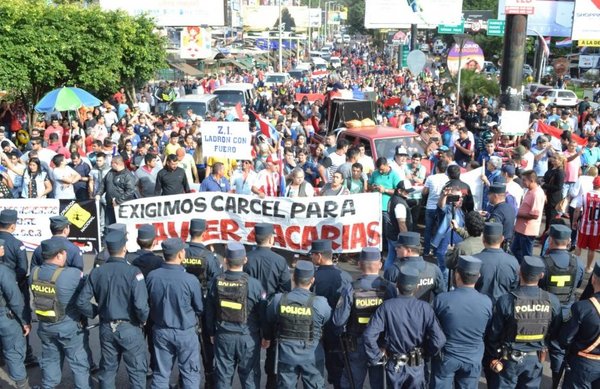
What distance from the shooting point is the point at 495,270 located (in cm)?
616

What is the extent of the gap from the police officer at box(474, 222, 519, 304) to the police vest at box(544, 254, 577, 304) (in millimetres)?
323

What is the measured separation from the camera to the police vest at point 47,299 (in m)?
5.95

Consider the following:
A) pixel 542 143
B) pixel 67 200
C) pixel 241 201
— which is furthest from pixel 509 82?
pixel 67 200

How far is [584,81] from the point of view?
164 ft

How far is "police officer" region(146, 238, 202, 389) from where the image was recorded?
5.84m

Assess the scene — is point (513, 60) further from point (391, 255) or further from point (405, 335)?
point (405, 335)

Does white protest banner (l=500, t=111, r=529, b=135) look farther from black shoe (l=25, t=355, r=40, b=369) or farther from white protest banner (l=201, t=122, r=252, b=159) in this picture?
black shoe (l=25, t=355, r=40, b=369)

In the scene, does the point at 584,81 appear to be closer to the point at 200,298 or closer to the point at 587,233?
the point at 587,233

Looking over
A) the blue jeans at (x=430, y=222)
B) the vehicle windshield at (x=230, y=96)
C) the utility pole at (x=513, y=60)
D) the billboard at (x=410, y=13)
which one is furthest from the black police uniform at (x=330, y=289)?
the billboard at (x=410, y=13)

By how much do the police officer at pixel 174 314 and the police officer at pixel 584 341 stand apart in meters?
3.18

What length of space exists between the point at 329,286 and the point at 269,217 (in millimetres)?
3623

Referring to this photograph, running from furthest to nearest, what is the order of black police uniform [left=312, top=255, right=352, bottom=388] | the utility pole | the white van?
the white van, the utility pole, black police uniform [left=312, top=255, right=352, bottom=388]

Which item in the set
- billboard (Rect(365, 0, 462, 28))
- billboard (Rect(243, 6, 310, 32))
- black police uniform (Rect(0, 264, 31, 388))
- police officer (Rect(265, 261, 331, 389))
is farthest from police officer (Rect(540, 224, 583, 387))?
billboard (Rect(243, 6, 310, 32))

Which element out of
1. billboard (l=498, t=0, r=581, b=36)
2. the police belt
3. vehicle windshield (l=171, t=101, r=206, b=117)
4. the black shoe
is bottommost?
the black shoe
